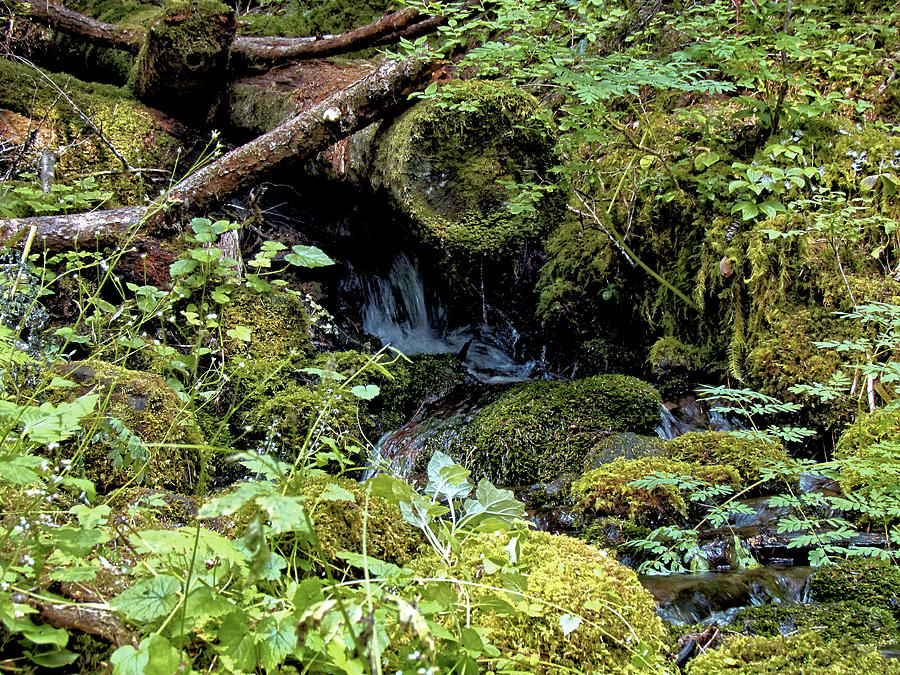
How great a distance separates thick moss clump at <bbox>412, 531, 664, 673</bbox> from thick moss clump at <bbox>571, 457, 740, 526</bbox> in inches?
55.7

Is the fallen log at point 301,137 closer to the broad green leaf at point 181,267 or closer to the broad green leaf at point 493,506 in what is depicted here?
the broad green leaf at point 181,267

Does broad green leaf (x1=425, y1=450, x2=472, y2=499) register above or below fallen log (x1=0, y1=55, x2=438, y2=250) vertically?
below

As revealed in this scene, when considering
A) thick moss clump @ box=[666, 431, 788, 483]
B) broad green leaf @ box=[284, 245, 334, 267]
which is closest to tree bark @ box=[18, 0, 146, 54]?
broad green leaf @ box=[284, 245, 334, 267]

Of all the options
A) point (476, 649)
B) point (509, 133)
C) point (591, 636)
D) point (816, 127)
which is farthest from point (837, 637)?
point (509, 133)

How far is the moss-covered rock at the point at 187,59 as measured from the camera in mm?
6125

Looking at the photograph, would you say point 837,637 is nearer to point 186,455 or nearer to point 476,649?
point 476,649

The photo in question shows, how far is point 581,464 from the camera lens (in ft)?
13.1

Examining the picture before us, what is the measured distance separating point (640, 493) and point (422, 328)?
10.9 feet

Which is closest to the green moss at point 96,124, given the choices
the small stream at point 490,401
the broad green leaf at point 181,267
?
the small stream at point 490,401

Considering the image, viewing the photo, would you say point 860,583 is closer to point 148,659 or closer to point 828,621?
point 828,621

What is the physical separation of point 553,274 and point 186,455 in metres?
3.39

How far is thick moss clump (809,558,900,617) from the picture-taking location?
2.15 metres

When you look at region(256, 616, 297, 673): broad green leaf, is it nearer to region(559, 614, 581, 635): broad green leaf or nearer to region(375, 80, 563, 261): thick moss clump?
region(559, 614, 581, 635): broad green leaf

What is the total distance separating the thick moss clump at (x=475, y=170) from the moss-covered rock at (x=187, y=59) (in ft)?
8.27
